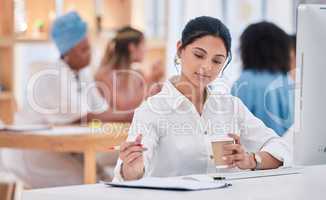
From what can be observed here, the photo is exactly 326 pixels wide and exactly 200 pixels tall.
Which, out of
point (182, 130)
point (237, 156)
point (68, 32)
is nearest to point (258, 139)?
point (237, 156)

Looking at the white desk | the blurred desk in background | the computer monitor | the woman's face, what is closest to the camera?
the white desk

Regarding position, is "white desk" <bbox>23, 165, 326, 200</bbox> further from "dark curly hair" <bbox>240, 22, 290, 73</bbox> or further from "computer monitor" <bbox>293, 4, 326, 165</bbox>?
"dark curly hair" <bbox>240, 22, 290, 73</bbox>

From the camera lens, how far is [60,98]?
4723 mm

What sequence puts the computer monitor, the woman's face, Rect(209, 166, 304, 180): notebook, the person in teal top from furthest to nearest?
the person in teal top < the woman's face < the computer monitor < Rect(209, 166, 304, 180): notebook

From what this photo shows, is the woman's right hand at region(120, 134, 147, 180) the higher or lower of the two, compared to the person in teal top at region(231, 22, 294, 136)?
lower

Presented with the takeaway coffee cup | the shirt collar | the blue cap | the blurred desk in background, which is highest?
the blue cap

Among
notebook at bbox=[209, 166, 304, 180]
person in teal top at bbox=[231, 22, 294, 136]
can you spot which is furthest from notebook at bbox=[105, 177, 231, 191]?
person in teal top at bbox=[231, 22, 294, 136]

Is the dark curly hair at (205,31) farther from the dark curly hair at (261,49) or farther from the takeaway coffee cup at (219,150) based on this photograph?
the dark curly hair at (261,49)

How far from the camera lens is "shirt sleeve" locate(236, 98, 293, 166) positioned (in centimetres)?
247

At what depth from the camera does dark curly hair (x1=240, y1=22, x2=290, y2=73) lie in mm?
3631

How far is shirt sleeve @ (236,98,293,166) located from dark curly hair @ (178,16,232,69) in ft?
0.59

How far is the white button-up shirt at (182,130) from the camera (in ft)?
7.75

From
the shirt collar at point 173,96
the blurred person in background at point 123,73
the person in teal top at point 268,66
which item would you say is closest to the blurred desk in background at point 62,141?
the blurred person in background at point 123,73

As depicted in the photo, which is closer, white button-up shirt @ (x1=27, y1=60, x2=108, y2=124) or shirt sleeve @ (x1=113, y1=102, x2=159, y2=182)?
shirt sleeve @ (x1=113, y1=102, x2=159, y2=182)
